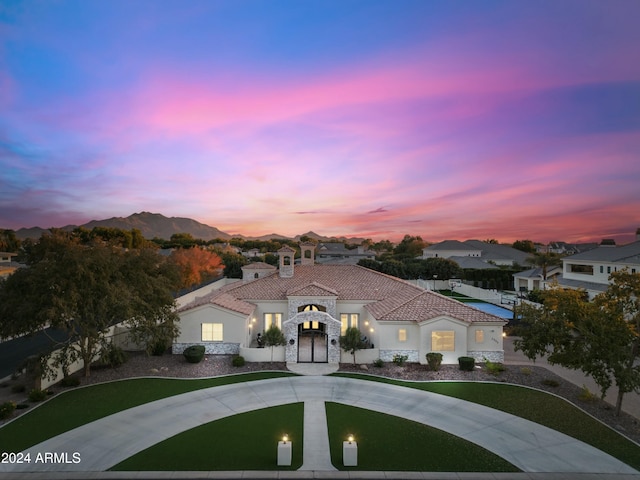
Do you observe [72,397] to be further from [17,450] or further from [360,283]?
[360,283]

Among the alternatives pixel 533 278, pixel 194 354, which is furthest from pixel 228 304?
pixel 533 278

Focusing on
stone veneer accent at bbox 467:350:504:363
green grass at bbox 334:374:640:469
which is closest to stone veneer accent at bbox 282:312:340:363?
green grass at bbox 334:374:640:469

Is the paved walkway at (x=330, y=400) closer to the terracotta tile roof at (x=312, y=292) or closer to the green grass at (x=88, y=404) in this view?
the green grass at (x=88, y=404)

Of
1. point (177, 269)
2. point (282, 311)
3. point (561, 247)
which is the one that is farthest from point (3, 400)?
point (561, 247)

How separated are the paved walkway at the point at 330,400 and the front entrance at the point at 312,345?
310cm

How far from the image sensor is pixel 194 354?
76.9ft

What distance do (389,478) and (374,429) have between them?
3.47 m

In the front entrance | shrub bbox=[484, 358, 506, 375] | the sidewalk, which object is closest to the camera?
the sidewalk

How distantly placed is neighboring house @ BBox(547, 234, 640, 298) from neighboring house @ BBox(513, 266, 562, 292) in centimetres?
244

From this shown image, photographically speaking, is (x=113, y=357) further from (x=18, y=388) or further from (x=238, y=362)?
(x=238, y=362)

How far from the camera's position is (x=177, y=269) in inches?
1019

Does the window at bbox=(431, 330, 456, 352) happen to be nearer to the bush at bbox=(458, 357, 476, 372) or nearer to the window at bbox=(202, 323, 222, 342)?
the bush at bbox=(458, 357, 476, 372)

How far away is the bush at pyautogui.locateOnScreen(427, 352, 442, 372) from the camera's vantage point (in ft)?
74.3

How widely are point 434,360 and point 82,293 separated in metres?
21.3
